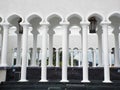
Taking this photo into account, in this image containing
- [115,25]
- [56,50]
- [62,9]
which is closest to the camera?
[62,9]

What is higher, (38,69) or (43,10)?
(43,10)

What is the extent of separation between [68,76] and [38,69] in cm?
203

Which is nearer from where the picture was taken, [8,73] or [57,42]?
[8,73]

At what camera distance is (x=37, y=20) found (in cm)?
1634

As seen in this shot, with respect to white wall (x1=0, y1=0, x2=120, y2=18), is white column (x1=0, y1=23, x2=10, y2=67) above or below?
below

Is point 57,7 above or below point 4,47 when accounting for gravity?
above

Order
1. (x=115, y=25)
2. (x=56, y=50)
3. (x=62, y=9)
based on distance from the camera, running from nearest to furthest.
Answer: (x=62, y=9) < (x=115, y=25) < (x=56, y=50)

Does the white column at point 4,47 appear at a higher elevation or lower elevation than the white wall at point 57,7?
lower

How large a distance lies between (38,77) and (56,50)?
9.95 m

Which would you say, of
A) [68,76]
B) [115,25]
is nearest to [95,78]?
[68,76]

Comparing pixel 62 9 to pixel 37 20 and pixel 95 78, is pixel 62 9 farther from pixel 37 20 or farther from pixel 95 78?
pixel 95 78

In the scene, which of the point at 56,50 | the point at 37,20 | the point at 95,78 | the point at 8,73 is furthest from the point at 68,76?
the point at 56,50

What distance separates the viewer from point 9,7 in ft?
44.2

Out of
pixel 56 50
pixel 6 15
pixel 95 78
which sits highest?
pixel 6 15
